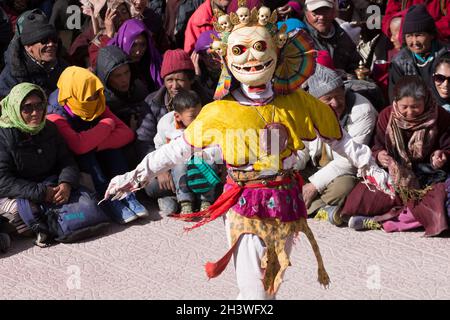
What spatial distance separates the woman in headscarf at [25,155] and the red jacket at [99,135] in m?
0.24

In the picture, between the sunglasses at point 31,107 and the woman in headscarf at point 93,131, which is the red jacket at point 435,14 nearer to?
→ the woman in headscarf at point 93,131

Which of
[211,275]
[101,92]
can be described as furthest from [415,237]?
[101,92]

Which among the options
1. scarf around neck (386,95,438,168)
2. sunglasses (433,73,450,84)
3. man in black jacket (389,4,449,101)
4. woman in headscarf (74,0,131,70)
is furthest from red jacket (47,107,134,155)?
sunglasses (433,73,450,84)

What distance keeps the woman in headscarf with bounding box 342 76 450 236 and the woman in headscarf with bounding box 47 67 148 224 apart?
1.42m

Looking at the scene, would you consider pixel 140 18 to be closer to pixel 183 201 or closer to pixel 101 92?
pixel 101 92

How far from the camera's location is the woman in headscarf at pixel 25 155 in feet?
20.0

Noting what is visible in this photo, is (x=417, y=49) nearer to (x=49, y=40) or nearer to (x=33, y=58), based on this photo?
(x=49, y=40)

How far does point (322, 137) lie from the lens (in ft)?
15.8

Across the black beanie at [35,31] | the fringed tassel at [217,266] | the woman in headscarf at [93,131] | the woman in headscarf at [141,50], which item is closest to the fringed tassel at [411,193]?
the fringed tassel at [217,266]

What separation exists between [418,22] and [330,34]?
64 centimetres

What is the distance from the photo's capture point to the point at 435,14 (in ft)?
27.2

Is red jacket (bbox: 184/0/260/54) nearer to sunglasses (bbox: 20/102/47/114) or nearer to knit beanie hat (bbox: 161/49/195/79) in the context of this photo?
knit beanie hat (bbox: 161/49/195/79)

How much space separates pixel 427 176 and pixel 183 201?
1.56 meters

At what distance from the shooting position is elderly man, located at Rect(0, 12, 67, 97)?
7113 millimetres
